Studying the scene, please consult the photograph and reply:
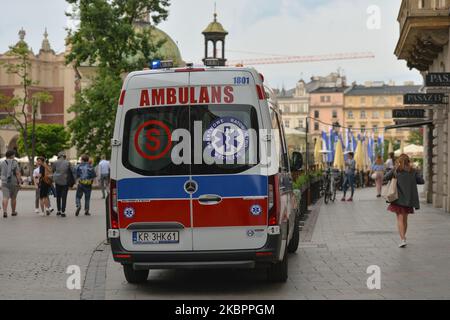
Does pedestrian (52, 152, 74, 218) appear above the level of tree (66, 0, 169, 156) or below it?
below

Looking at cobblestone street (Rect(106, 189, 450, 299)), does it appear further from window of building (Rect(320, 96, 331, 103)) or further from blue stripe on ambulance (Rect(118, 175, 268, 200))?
window of building (Rect(320, 96, 331, 103))

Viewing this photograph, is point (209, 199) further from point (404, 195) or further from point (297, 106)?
point (297, 106)

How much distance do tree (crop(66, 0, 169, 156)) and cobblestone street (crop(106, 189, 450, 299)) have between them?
105 ft

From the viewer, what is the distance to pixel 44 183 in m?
25.9

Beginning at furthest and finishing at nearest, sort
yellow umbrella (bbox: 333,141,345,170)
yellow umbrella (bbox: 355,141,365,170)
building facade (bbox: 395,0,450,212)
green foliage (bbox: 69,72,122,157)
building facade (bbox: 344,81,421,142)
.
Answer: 1. building facade (bbox: 344,81,421,142)
2. yellow umbrella (bbox: 355,141,365,170)
3. green foliage (bbox: 69,72,122,157)
4. yellow umbrella (bbox: 333,141,345,170)
5. building facade (bbox: 395,0,450,212)

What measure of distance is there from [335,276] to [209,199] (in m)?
2.34

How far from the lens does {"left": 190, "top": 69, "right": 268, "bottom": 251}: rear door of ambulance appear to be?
413 inches

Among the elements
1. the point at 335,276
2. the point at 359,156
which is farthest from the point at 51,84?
the point at 335,276

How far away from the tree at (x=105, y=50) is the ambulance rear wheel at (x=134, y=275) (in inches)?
1443

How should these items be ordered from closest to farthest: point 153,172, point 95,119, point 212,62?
point 153,172 < point 212,62 < point 95,119

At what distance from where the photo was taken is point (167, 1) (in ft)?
163

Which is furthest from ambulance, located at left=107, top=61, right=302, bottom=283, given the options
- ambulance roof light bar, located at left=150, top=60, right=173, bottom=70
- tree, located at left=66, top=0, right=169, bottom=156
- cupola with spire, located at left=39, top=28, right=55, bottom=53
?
cupola with spire, located at left=39, top=28, right=55, bottom=53

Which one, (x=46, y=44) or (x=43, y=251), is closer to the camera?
(x=43, y=251)

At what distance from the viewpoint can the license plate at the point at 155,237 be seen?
10.6 meters
